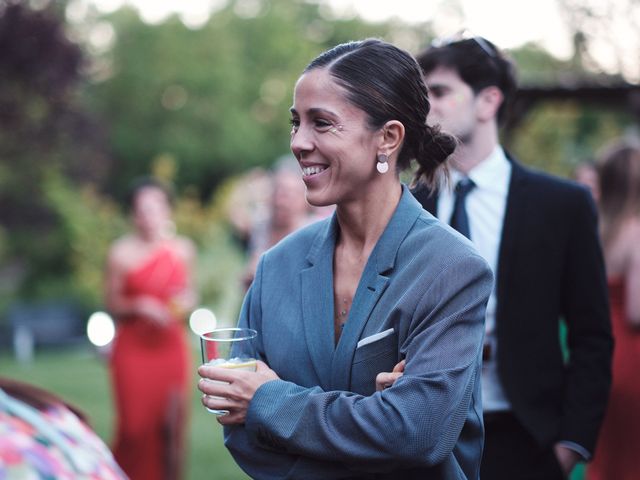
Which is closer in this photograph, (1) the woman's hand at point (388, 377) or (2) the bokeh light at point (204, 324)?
(1) the woman's hand at point (388, 377)

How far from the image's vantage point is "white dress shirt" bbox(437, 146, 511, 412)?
3.51m

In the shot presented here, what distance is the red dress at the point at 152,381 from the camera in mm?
7816

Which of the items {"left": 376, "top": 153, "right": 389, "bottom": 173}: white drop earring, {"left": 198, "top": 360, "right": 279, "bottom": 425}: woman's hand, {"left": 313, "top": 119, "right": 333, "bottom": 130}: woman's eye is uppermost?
{"left": 313, "top": 119, "right": 333, "bottom": 130}: woman's eye

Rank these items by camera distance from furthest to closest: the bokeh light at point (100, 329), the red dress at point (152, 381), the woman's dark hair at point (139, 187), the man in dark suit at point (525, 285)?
the bokeh light at point (100, 329) → the woman's dark hair at point (139, 187) → the red dress at point (152, 381) → the man in dark suit at point (525, 285)

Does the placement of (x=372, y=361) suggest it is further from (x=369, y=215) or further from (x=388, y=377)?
(x=369, y=215)

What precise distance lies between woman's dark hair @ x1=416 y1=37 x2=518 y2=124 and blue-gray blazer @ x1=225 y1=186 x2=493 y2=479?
1210 mm

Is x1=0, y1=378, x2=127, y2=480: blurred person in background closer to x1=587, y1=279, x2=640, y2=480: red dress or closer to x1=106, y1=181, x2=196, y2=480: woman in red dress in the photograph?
x1=587, y1=279, x2=640, y2=480: red dress

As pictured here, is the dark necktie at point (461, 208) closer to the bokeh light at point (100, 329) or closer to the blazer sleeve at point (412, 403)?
the blazer sleeve at point (412, 403)

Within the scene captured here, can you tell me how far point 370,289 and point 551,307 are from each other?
50.0 inches

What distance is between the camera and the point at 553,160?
1562cm

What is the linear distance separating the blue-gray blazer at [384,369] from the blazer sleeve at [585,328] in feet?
3.59

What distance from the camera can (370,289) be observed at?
8.46 ft

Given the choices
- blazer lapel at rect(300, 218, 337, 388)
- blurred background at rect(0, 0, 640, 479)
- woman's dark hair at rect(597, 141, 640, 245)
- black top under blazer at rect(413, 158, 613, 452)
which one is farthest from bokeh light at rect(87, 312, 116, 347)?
blazer lapel at rect(300, 218, 337, 388)

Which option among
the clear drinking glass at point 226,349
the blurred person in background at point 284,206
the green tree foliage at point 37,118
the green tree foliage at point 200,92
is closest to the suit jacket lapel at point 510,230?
the clear drinking glass at point 226,349
